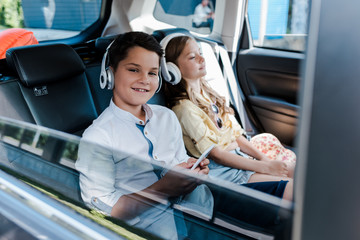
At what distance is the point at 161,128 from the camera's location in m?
1.34

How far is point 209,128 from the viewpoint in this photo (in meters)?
1.67

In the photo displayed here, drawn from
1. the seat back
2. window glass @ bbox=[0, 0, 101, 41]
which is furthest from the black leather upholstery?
window glass @ bbox=[0, 0, 101, 41]

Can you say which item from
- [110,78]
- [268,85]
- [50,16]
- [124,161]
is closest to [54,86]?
[110,78]

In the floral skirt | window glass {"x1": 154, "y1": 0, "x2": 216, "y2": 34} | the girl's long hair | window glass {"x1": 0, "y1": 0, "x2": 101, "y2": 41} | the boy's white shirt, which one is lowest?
the floral skirt

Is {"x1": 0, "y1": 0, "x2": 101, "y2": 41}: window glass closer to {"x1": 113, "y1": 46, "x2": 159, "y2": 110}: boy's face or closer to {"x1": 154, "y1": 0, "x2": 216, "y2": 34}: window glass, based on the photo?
{"x1": 154, "y1": 0, "x2": 216, "y2": 34}: window glass

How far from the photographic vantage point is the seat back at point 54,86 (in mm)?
1457

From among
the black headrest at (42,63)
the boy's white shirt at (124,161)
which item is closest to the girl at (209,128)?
the boy's white shirt at (124,161)

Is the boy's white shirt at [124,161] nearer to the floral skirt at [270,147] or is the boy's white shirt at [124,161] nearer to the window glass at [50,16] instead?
the floral skirt at [270,147]

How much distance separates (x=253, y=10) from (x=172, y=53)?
1082 mm

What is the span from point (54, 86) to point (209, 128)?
758 millimetres

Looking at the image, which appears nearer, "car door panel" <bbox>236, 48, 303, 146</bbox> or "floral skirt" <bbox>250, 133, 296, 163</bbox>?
"floral skirt" <bbox>250, 133, 296, 163</bbox>

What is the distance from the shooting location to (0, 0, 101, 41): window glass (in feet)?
6.55

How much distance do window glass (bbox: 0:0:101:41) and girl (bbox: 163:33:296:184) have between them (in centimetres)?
98

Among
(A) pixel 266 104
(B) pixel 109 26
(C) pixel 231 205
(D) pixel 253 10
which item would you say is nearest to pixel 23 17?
(B) pixel 109 26
